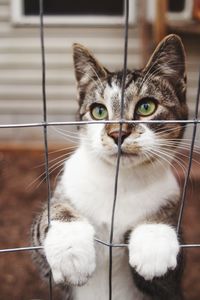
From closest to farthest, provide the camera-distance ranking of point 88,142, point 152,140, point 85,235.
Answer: point 85,235 → point 152,140 → point 88,142

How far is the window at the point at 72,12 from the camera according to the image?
5535 mm

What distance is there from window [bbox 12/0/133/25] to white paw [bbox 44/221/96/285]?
4026 millimetres

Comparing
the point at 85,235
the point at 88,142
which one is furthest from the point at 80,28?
the point at 85,235

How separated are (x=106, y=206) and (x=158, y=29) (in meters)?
2.77

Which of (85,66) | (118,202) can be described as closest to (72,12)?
(85,66)

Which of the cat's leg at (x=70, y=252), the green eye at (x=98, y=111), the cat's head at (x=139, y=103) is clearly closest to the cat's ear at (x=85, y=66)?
the cat's head at (x=139, y=103)

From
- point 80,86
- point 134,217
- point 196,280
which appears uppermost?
point 80,86

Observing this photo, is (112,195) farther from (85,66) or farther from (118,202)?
(85,66)

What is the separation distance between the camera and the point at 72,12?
5.56m

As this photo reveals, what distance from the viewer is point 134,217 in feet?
6.79

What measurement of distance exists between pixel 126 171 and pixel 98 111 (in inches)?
10.0

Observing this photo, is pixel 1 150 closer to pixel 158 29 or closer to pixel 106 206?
pixel 158 29

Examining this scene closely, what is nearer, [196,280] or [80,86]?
[80,86]

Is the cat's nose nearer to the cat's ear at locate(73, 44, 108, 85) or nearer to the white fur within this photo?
the white fur
